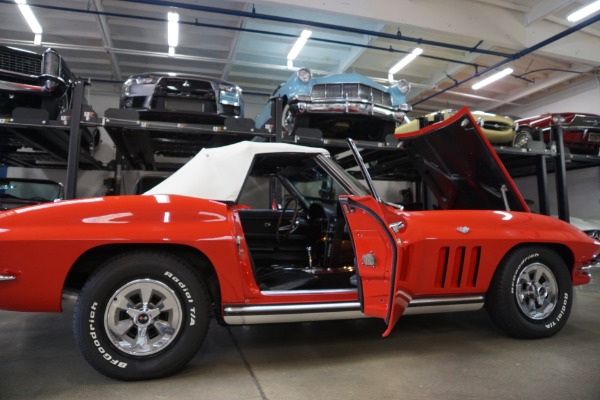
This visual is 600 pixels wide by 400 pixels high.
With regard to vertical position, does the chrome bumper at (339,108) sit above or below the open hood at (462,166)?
above

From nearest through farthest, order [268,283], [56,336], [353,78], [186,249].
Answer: [186,249], [268,283], [56,336], [353,78]

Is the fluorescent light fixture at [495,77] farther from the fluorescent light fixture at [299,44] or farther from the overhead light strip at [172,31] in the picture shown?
the overhead light strip at [172,31]

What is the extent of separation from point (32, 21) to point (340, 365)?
29.0 ft

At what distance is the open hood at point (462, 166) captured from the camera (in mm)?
3041

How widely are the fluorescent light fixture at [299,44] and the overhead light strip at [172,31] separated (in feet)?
8.18

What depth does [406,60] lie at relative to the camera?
9602 millimetres

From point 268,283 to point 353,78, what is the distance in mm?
3716

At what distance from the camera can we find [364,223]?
2.62 meters

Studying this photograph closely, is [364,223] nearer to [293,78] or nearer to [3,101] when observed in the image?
[293,78]

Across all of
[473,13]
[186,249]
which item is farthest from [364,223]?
[473,13]

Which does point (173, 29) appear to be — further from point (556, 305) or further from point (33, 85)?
point (556, 305)

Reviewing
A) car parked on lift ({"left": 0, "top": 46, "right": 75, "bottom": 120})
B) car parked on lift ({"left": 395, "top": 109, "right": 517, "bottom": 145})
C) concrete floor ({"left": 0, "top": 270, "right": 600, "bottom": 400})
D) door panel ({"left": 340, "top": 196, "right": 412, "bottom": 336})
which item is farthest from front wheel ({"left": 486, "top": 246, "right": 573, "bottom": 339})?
car parked on lift ({"left": 0, "top": 46, "right": 75, "bottom": 120})

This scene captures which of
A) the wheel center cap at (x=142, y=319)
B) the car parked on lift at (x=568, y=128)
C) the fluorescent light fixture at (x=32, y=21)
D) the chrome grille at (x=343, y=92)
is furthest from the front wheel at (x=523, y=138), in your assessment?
the fluorescent light fixture at (x=32, y=21)

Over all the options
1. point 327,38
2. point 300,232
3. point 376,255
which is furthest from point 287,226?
point 327,38
